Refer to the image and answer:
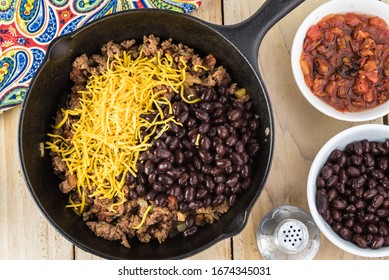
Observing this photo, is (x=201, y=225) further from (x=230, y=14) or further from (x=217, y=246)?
(x=230, y=14)

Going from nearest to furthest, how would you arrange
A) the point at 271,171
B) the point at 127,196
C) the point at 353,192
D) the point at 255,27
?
the point at 255,27
the point at 127,196
the point at 353,192
the point at 271,171

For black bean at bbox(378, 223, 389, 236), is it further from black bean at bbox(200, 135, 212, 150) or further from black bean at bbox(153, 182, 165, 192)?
black bean at bbox(153, 182, 165, 192)

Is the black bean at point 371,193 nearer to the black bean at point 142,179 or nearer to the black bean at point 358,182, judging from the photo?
the black bean at point 358,182

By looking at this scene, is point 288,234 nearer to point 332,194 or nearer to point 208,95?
point 332,194

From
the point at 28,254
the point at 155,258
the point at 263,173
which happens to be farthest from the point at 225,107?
the point at 28,254

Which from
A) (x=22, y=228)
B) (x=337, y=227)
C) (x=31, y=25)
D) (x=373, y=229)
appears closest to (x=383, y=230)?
(x=373, y=229)

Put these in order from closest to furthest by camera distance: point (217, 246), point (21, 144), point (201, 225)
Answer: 1. point (21, 144)
2. point (201, 225)
3. point (217, 246)
